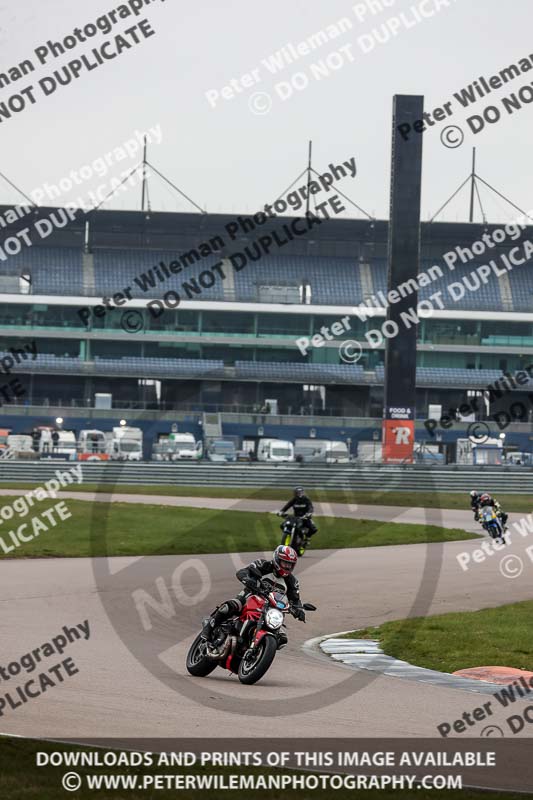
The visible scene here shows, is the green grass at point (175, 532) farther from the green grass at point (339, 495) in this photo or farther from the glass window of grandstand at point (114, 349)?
the glass window of grandstand at point (114, 349)

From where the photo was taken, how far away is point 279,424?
81.9 m

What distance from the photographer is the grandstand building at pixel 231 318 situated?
87625 mm

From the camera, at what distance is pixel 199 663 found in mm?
12906

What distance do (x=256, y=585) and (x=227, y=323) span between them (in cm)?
7708

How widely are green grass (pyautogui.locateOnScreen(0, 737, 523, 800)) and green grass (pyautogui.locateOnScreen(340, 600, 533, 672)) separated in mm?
6150

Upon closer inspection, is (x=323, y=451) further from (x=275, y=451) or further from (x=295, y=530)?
(x=295, y=530)

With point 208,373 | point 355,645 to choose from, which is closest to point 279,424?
point 208,373

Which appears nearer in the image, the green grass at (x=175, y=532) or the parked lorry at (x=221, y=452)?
the green grass at (x=175, y=532)

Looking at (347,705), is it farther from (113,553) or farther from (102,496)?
(102,496)

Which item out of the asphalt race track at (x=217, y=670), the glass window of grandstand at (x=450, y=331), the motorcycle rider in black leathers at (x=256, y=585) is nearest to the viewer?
the asphalt race track at (x=217, y=670)

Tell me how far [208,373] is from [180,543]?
5846 centimetres

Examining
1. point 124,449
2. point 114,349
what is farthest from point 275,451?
point 114,349

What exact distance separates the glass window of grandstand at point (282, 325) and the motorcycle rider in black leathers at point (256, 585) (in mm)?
76328

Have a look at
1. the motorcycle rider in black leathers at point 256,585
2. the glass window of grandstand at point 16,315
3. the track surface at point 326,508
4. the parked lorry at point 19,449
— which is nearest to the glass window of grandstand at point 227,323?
the glass window of grandstand at point 16,315
